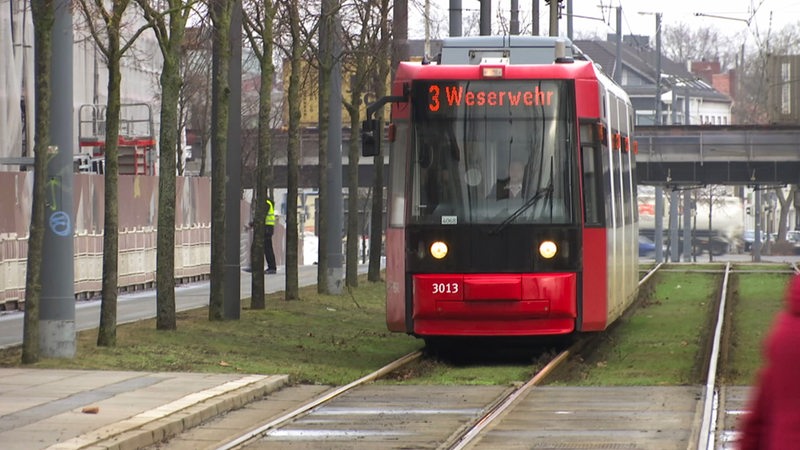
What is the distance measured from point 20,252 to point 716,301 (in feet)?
38.9

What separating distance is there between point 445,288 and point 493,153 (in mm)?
1439

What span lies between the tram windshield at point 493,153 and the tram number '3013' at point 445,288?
0.64 metres

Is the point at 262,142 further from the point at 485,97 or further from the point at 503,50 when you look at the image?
the point at 485,97

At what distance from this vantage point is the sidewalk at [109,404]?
1113cm

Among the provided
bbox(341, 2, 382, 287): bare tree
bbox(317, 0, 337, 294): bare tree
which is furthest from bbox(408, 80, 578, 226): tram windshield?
bbox(341, 2, 382, 287): bare tree

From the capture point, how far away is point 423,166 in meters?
17.5

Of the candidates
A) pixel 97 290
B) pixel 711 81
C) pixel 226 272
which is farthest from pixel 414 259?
pixel 711 81

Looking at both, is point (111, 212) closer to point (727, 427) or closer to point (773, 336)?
point (727, 427)

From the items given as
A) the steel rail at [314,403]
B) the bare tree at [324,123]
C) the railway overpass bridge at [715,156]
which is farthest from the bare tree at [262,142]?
the railway overpass bridge at [715,156]

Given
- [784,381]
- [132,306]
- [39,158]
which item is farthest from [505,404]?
[132,306]

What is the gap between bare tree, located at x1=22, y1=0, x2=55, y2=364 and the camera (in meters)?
15.4

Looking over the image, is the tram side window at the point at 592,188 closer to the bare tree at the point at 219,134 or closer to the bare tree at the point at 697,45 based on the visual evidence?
the bare tree at the point at 219,134

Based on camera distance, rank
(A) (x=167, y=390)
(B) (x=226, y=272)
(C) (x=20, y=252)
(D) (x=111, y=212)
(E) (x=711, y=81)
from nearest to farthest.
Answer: (A) (x=167, y=390), (D) (x=111, y=212), (B) (x=226, y=272), (C) (x=20, y=252), (E) (x=711, y=81)

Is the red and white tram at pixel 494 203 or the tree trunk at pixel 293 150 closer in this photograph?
the red and white tram at pixel 494 203
